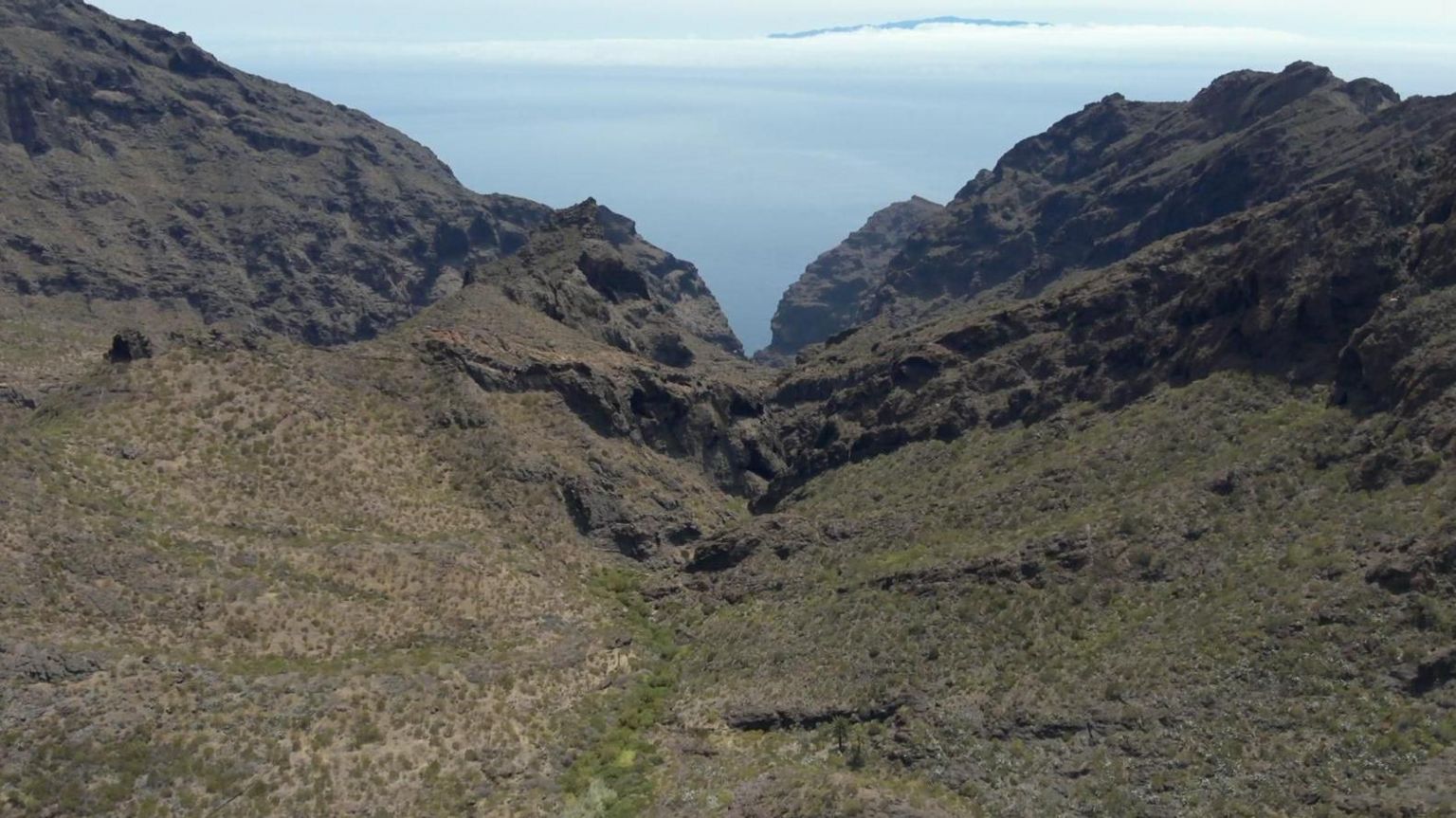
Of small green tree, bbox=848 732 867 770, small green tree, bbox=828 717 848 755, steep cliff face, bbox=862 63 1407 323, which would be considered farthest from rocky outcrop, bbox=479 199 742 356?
small green tree, bbox=848 732 867 770

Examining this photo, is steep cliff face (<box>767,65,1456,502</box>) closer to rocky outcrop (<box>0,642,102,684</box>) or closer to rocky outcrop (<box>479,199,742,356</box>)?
rocky outcrop (<box>479,199,742,356</box>)

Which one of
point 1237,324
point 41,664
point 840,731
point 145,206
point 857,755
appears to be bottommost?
point 857,755

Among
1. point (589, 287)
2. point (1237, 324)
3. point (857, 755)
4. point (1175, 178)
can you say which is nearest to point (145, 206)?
point (589, 287)

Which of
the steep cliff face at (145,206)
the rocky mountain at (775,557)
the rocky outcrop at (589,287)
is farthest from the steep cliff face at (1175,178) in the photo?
the steep cliff face at (145,206)

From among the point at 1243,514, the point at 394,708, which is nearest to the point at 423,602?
the point at 394,708

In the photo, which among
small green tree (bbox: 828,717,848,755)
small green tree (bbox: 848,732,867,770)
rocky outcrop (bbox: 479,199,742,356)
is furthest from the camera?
rocky outcrop (bbox: 479,199,742,356)

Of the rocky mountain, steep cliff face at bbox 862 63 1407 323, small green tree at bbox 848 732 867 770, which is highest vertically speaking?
steep cliff face at bbox 862 63 1407 323

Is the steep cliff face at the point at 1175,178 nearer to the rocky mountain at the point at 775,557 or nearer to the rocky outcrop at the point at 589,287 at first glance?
the rocky mountain at the point at 775,557

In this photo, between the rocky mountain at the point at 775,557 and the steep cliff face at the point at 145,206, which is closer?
the rocky mountain at the point at 775,557

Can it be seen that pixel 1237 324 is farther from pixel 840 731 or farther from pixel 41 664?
pixel 41 664

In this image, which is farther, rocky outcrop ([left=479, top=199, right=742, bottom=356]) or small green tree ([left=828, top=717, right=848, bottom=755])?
rocky outcrop ([left=479, top=199, right=742, bottom=356])
